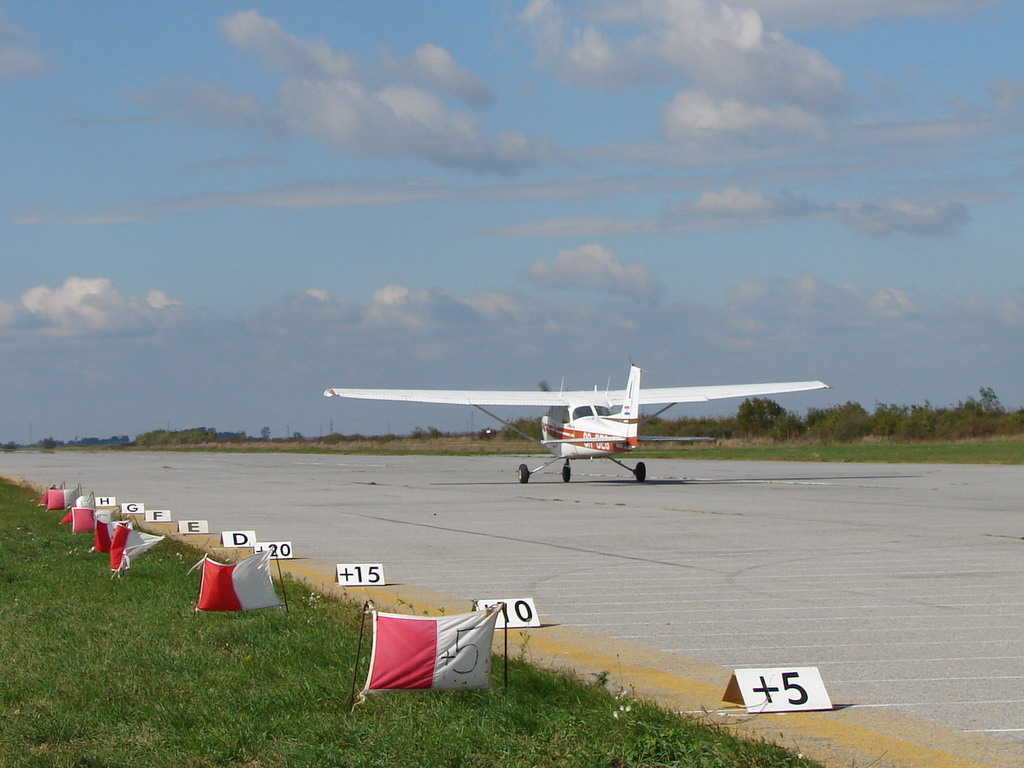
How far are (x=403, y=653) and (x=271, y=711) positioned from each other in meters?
0.75

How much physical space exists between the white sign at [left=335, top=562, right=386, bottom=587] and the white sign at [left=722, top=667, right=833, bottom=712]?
611 cm

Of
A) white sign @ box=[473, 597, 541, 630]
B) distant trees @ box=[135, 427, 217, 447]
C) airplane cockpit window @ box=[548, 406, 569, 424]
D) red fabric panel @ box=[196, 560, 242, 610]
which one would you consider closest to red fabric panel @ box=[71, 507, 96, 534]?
red fabric panel @ box=[196, 560, 242, 610]

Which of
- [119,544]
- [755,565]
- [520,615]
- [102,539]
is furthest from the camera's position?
[102,539]

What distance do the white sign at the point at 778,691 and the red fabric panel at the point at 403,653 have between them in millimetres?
1649

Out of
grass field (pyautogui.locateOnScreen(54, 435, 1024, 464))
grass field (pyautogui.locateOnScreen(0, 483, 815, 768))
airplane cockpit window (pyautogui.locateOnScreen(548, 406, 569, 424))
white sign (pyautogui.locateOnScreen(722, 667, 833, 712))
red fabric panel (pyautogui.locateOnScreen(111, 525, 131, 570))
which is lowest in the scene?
grass field (pyautogui.locateOnScreen(0, 483, 815, 768))

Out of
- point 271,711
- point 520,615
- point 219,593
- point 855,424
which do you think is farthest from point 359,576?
point 855,424

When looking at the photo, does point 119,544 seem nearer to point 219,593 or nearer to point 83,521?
point 219,593

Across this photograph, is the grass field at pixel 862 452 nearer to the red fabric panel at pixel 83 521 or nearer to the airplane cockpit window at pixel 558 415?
the airplane cockpit window at pixel 558 415

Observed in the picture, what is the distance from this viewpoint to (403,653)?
652 cm

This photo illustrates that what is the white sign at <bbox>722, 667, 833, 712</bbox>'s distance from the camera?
259 inches

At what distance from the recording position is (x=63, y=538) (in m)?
18.0

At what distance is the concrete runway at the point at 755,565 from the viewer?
25.5ft

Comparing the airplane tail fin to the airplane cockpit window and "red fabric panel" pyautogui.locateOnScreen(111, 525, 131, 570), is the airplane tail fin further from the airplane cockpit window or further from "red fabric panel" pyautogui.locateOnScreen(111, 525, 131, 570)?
"red fabric panel" pyautogui.locateOnScreen(111, 525, 131, 570)

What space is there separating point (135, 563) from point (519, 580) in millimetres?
4421
